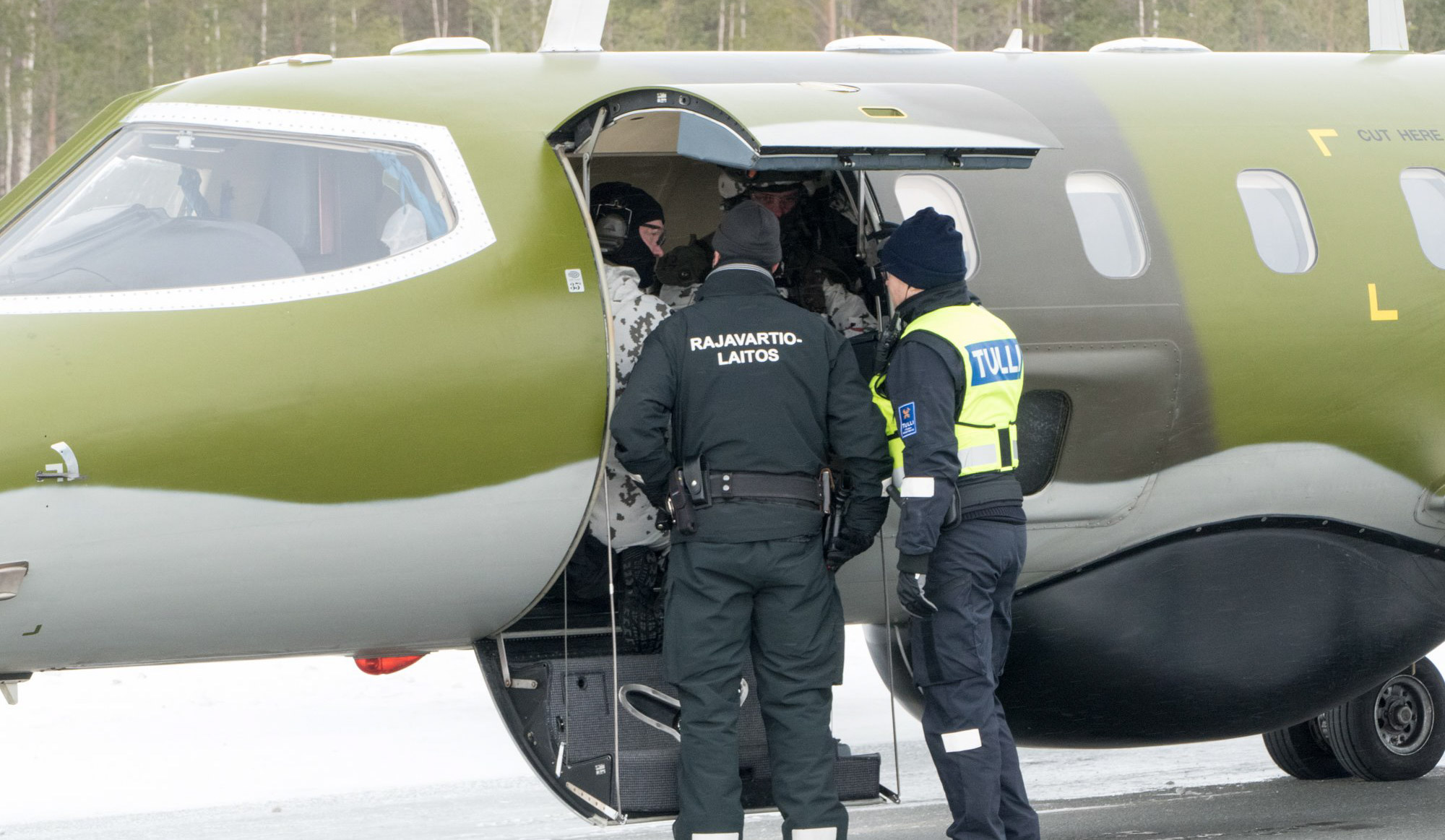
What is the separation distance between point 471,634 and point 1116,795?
4.53 m

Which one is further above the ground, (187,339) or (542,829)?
(187,339)

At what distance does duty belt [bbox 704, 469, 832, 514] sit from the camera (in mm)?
5656

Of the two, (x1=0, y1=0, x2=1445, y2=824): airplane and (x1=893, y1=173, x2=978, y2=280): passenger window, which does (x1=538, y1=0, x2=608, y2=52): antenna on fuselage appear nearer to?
(x1=0, y1=0, x2=1445, y2=824): airplane

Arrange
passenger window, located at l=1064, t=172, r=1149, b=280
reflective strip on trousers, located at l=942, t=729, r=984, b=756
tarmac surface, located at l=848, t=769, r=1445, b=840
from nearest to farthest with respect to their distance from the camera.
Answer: reflective strip on trousers, located at l=942, t=729, r=984, b=756 < passenger window, located at l=1064, t=172, r=1149, b=280 < tarmac surface, located at l=848, t=769, r=1445, b=840

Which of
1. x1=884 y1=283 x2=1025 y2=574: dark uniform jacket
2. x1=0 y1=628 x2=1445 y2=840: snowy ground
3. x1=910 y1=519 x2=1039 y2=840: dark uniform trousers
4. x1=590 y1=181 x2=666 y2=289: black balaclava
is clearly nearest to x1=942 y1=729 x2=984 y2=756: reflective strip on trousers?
x1=910 y1=519 x2=1039 y2=840: dark uniform trousers

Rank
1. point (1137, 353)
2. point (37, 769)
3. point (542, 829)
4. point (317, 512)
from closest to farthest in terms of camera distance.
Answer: point (317, 512)
point (1137, 353)
point (542, 829)
point (37, 769)

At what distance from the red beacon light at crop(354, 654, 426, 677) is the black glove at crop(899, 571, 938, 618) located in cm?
187

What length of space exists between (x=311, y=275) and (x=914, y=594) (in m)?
2.36

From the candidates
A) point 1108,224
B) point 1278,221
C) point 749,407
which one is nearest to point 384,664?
point 749,407

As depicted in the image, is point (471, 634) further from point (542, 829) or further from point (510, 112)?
point (542, 829)

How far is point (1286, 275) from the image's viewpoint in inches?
263

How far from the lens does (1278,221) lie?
22.3 feet

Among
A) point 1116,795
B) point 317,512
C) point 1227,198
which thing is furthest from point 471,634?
point 1116,795

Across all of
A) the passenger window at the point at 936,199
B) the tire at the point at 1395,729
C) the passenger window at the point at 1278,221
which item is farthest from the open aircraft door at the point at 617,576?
the tire at the point at 1395,729
